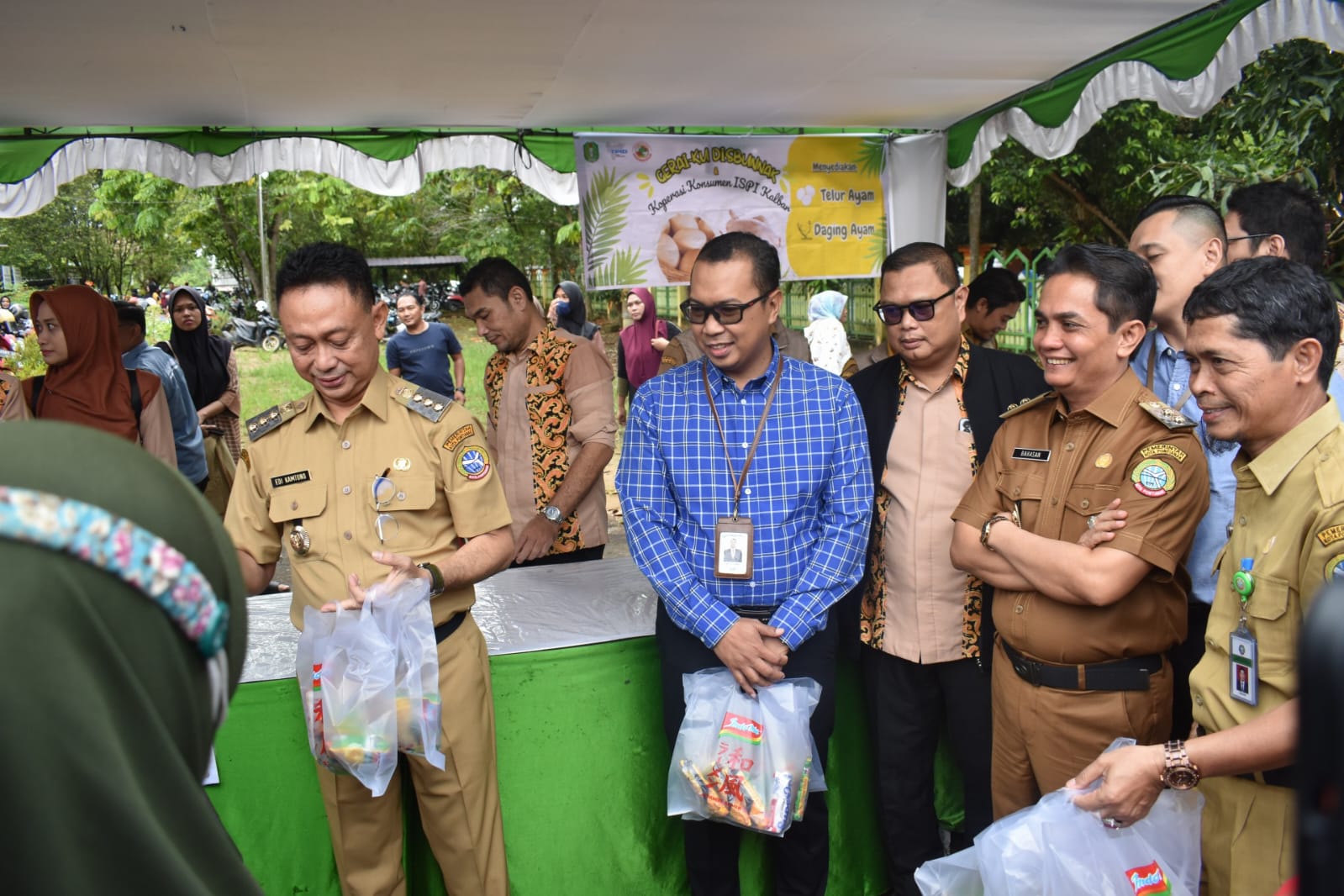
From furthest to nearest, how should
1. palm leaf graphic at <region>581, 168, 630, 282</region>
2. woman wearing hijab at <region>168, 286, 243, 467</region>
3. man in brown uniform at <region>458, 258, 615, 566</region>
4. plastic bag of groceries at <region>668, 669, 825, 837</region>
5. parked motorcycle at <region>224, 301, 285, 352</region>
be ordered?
parked motorcycle at <region>224, 301, 285, 352</region>
woman wearing hijab at <region>168, 286, 243, 467</region>
palm leaf graphic at <region>581, 168, 630, 282</region>
man in brown uniform at <region>458, 258, 615, 566</region>
plastic bag of groceries at <region>668, 669, 825, 837</region>

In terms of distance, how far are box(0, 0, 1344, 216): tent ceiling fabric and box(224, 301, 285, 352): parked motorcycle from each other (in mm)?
18911

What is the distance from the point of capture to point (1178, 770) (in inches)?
60.9

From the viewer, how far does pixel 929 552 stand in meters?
2.52

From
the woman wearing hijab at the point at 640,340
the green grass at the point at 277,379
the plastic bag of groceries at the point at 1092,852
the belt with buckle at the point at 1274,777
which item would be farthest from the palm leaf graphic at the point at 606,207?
the green grass at the point at 277,379

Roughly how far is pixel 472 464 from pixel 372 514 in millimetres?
246

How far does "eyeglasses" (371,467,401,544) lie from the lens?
2131mm

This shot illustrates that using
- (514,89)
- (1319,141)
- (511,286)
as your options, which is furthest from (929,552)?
(1319,141)

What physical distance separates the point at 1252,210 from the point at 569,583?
2332 mm

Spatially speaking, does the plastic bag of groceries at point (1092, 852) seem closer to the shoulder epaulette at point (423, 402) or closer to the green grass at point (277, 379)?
the shoulder epaulette at point (423, 402)

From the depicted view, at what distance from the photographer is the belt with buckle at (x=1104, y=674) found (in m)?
2.05

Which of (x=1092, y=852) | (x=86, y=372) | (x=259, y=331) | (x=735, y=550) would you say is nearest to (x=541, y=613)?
(x=735, y=550)

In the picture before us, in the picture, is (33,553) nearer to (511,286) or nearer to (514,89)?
(511,286)

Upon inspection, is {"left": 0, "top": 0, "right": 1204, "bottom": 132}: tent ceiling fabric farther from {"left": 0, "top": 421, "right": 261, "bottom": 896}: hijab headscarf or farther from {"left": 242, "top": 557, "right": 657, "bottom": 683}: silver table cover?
{"left": 0, "top": 421, "right": 261, "bottom": 896}: hijab headscarf

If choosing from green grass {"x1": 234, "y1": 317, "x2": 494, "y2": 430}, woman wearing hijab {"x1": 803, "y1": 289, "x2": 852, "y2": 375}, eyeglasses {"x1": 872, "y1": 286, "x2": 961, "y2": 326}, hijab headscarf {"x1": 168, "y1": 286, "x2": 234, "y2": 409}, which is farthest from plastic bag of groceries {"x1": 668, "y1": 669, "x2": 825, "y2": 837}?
green grass {"x1": 234, "y1": 317, "x2": 494, "y2": 430}
